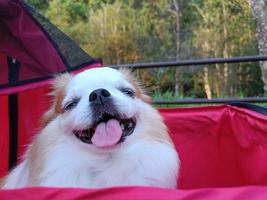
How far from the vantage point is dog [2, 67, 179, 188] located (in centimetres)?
182

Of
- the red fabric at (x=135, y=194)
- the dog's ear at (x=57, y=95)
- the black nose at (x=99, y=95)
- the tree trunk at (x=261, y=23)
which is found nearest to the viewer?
the red fabric at (x=135, y=194)

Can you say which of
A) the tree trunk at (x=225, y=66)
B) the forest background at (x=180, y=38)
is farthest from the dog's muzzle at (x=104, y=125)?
the tree trunk at (x=225, y=66)

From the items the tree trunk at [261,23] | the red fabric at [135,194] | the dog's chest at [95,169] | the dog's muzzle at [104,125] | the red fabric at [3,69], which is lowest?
the dog's chest at [95,169]

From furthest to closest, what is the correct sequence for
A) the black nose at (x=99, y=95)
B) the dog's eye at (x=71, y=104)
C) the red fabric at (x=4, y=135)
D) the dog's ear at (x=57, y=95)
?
the red fabric at (x=4, y=135) → the dog's ear at (x=57, y=95) → the dog's eye at (x=71, y=104) → the black nose at (x=99, y=95)

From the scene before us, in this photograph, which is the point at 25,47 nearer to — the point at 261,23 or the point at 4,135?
the point at 4,135

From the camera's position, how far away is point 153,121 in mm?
1987

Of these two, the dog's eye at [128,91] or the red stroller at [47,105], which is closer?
the dog's eye at [128,91]

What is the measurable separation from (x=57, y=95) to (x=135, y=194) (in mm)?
1031

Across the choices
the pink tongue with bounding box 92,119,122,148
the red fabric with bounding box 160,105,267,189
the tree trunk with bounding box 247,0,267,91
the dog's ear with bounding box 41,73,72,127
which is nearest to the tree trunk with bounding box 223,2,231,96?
the tree trunk with bounding box 247,0,267,91

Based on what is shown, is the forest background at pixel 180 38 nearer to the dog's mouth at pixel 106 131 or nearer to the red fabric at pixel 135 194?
the dog's mouth at pixel 106 131

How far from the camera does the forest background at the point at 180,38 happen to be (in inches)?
448

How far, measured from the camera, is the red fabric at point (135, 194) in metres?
1.03

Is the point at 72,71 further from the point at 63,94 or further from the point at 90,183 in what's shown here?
the point at 90,183

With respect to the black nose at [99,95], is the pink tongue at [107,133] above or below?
below
